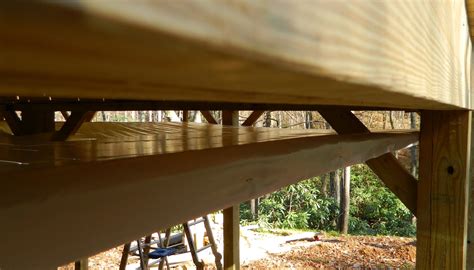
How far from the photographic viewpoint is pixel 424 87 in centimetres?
57

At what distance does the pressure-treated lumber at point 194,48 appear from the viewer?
133 millimetres

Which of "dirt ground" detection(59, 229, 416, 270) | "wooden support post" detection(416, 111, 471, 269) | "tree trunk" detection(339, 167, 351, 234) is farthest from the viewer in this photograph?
"tree trunk" detection(339, 167, 351, 234)

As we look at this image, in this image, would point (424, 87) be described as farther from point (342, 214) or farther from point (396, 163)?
point (342, 214)

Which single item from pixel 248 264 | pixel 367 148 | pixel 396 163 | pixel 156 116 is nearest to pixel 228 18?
pixel 367 148

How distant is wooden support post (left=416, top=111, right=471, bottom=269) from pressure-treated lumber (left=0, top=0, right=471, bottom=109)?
52.5 inches

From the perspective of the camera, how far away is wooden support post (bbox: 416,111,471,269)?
1.52 meters

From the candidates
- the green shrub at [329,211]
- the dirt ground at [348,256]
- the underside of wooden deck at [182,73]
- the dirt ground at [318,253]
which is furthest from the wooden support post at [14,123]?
the green shrub at [329,211]

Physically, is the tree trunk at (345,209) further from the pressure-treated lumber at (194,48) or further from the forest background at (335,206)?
the pressure-treated lumber at (194,48)

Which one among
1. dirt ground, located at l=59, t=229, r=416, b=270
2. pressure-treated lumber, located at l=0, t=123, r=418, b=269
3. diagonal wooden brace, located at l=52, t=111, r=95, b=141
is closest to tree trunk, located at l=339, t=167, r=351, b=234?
dirt ground, located at l=59, t=229, r=416, b=270

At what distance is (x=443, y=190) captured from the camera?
159cm

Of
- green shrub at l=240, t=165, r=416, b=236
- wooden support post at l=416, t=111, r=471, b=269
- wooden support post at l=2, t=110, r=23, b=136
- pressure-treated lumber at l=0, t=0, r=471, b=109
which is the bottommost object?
green shrub at l=240, t=165, r=416, b=236

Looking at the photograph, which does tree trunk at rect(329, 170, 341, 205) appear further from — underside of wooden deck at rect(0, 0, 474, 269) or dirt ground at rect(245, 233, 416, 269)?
underside of wooden deck at rect(0, 0, 474, 269)

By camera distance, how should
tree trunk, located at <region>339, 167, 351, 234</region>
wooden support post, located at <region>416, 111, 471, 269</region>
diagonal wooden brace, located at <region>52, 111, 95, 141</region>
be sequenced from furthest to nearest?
tree trunk, located at <region>339, 167, 351, 234</region> → diagonal wooden brace, located at <region>52, 111, 95, 141</region> → wooden support post, located at <region>416, 111, 471, 269</region>

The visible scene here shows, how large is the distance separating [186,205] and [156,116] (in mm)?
13082
